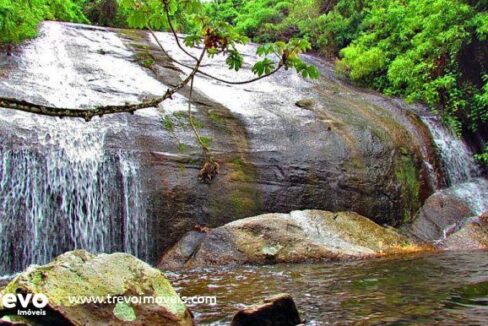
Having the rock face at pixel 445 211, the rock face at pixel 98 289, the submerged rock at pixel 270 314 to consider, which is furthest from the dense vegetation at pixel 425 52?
the rock face at pixel 98 289

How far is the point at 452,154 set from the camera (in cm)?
1188

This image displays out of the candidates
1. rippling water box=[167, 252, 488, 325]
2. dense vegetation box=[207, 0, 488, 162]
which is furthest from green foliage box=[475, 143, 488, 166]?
rippling water box=[167, 252, 488, 325]

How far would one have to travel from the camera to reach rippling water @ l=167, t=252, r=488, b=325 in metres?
3.82

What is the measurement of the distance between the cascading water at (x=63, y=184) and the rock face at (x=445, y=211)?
570cm

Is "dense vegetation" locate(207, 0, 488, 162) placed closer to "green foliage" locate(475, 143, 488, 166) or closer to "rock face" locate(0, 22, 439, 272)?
"green foliage" locate(475, 143, 488, 166)

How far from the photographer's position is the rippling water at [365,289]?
3824mm

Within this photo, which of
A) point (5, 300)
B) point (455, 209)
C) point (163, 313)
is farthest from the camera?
point (455, 209)

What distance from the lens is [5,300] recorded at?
3.26 metres

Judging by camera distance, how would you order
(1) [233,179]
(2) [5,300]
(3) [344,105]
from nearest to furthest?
(2) [5,300] → (1) [233,179] → (3) [344,105]

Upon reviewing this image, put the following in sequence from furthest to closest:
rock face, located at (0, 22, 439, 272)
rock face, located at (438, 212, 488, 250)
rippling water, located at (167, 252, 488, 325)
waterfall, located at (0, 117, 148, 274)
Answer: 1. rock face, located at (438, 212, 488, 250)
2. rock face, located at (0, 22, 439, 272)
3. waterfall, located at (0, 117, 148, 274)
4. rippling water, located at (167, 252, 488, 325)

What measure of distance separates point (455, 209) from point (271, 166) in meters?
4.23

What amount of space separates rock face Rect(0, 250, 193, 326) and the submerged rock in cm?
53

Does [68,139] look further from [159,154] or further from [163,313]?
[163,313]

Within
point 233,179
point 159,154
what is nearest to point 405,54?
point 233,179
